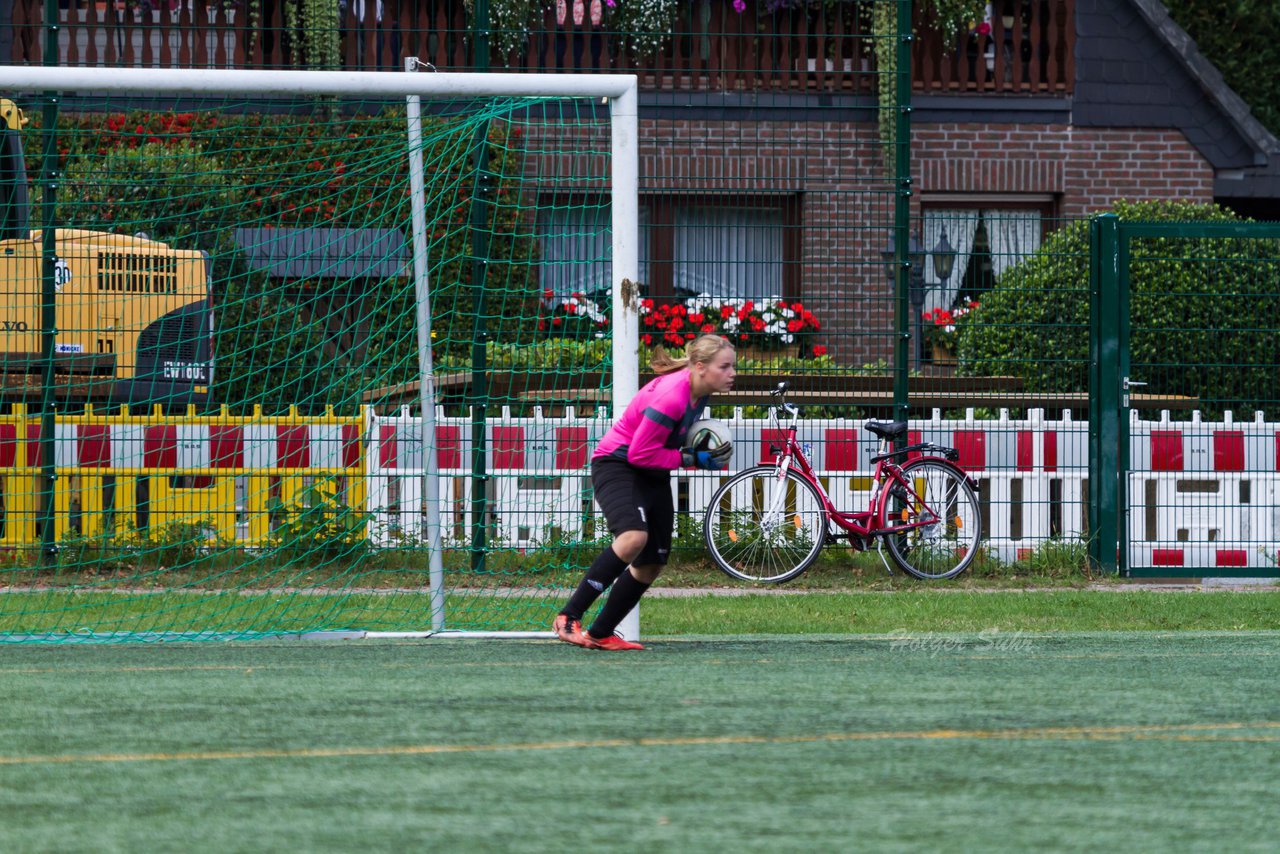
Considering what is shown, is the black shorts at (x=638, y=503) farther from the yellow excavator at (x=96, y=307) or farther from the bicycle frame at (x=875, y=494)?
the yellow excavator at (x=96, y=307)

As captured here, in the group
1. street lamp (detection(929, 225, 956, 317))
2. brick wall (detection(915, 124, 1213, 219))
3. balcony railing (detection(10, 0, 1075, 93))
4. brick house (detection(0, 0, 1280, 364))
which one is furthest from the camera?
brick wall (detection(915, 124, 1213, 219))

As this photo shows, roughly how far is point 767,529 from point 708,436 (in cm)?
358

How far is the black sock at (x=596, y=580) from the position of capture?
6.92 meters

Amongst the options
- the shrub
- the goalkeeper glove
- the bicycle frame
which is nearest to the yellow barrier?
the bicycle frame

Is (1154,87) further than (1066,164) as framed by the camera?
Yes

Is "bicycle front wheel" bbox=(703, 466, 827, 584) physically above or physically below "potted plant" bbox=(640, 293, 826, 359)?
below

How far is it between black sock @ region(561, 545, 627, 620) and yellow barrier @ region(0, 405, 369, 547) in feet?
10.7

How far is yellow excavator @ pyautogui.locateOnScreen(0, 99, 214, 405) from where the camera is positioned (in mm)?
10289

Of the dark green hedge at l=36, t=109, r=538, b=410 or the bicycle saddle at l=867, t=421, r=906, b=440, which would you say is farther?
the bicycle saddle at l=867, t=421, r=906, b=440

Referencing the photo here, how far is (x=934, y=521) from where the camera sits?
10.4 meters

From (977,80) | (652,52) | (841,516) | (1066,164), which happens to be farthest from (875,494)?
(1066,164)

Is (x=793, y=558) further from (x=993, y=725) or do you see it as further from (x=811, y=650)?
(x=993, y=725)

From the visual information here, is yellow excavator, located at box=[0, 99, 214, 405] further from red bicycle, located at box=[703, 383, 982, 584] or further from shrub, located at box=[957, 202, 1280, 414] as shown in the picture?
shrub, located at box=[957, 202, 1280, 414]

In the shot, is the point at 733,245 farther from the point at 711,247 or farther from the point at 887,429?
the point at 887,429
